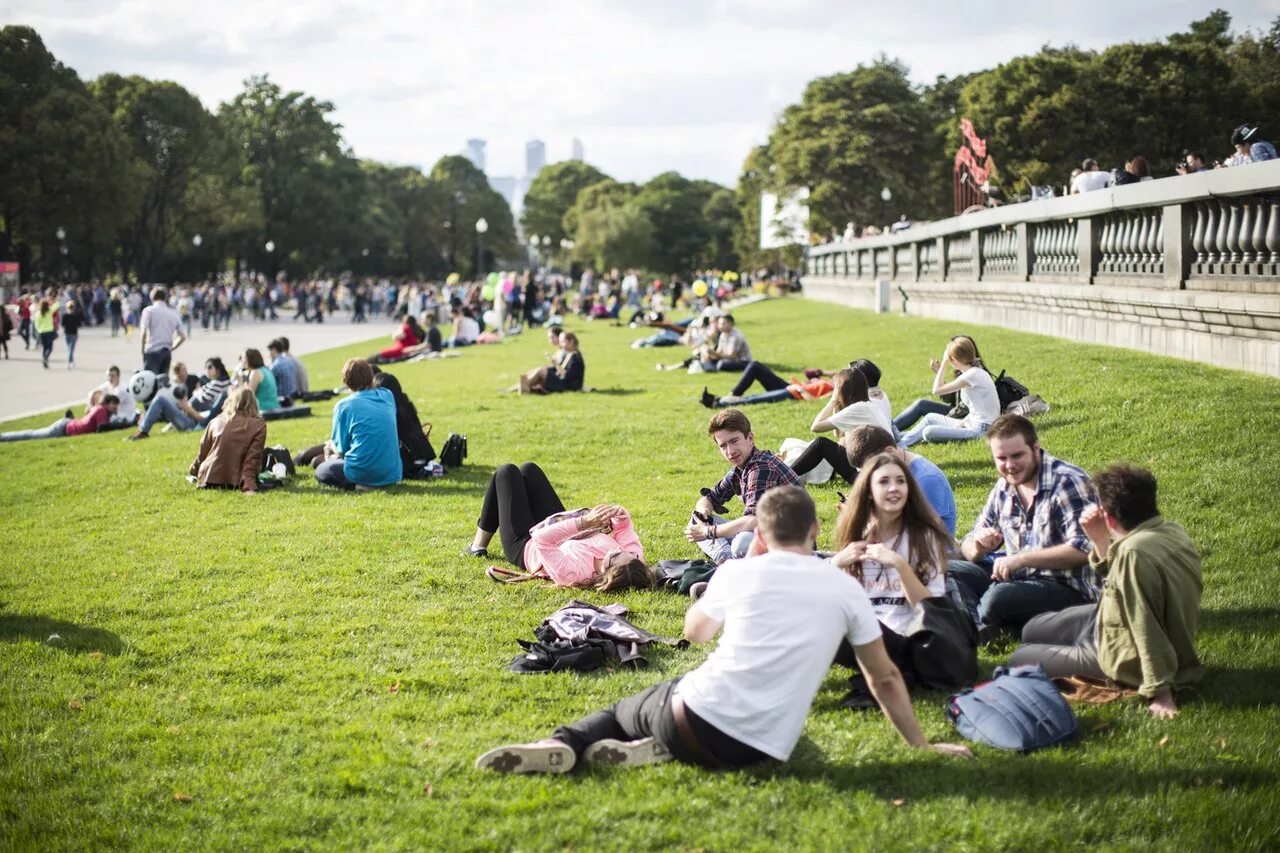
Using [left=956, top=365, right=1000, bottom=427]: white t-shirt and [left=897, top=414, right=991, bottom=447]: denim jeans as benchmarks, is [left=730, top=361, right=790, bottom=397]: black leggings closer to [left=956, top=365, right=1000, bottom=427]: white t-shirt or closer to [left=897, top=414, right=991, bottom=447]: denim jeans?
[left=897, top=414, right=991, bottom=447]: denim jeans

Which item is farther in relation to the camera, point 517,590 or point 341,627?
point 517,590

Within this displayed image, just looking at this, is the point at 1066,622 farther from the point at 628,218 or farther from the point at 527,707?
the point at 628,218

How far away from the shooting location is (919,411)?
13641 mm

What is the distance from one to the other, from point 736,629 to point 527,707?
1628 millimetres

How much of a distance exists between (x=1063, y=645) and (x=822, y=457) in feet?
15.3

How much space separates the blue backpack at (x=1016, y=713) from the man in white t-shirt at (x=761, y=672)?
0.82 feet

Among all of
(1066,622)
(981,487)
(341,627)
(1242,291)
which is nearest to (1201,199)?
(1242,291)

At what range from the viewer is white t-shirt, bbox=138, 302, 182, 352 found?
21422 mm

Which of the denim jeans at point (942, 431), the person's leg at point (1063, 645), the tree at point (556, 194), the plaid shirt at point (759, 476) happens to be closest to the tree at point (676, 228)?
the tree at point (556, 194)

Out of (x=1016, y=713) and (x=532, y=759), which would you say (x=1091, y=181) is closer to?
(x=1016, y=713)

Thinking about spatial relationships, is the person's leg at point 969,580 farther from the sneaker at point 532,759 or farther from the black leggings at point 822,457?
the black leggings at point 822,457

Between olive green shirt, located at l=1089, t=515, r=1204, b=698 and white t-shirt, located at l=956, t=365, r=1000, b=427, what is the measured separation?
21.6 ft

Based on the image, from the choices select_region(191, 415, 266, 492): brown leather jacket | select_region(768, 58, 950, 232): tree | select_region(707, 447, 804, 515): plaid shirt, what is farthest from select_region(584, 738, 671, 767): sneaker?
select_region(768, 58, 950, 232): tree

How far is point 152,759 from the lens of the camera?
5582mm
